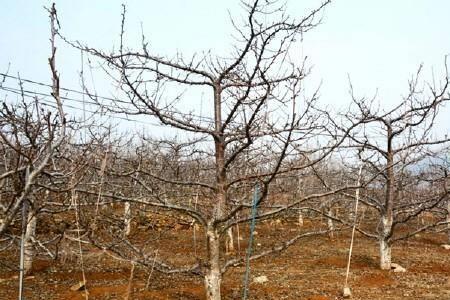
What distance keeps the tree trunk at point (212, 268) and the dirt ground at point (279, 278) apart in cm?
85

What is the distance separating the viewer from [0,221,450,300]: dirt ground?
7.01 m

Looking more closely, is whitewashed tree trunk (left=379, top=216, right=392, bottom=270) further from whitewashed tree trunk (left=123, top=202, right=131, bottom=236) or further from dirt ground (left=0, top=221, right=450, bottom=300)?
whitewashed tree trunk (left=123, top=202, right=131, bottom=236)

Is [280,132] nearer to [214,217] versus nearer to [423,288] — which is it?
[214,217]

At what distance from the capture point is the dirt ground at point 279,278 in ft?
23.0

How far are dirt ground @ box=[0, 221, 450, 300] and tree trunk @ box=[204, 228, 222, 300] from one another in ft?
2.79

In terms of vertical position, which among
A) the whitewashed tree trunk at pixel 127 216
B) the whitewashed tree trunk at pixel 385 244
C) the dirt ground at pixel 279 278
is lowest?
the dirt ground at pixel 279 278

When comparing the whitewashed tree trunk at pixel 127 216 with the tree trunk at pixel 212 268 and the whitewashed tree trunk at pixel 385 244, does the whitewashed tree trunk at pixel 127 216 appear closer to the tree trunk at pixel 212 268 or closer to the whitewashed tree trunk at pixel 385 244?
the tree trunk at pixel 212 268

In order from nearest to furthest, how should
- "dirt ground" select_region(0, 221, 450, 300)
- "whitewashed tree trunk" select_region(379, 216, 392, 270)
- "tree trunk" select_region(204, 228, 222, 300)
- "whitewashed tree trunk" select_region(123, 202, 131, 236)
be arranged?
"tree trunk" select_region(204, 228, 222, 300) < "whitewashed tree trunk" select_region(123, 202, 131, 236) < "dirt ground" select_region(0, 221, 450, 300) < "whitewashed tree trunk" select_region(379, 216, 392, 270)

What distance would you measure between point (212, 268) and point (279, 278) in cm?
376

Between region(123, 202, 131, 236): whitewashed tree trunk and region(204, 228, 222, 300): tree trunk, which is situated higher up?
region(123, 202, 131, 236): whitewashed tree trunk

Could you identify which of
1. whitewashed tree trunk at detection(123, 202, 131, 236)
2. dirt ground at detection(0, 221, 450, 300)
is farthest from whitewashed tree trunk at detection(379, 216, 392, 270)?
whitewashed tree trunk at detection(123, 202, 131, 236)

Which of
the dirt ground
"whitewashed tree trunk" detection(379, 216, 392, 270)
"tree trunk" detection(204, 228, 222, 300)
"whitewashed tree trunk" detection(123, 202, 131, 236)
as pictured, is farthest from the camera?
"whitewashed tree trunk" detection(379, 216, 392, 270)

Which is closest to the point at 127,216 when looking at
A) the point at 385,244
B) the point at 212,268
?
the point at 212,268

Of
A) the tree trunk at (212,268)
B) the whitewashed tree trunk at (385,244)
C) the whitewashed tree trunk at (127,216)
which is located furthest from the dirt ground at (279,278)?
the tree trunk at (212,268)
